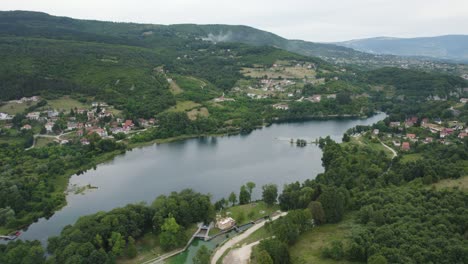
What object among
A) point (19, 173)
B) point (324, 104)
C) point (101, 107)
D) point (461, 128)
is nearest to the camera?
point (19, 173)

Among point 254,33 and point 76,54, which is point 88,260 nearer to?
point 76,54

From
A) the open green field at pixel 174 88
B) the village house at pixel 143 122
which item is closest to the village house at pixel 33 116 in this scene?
the village house at pixel 143 122

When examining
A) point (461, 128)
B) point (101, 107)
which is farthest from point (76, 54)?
point (461, 128)

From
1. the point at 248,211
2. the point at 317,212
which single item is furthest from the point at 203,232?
the point at 317,212

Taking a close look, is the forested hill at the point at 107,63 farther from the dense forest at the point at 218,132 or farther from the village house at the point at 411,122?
the village house at the point at 411,122

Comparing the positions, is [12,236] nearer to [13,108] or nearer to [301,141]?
[301,141]

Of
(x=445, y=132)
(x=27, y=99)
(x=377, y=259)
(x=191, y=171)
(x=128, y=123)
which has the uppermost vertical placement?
(x=27, y=99)

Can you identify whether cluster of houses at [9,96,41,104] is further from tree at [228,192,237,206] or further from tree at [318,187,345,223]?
tree at [318,187,345,223]
